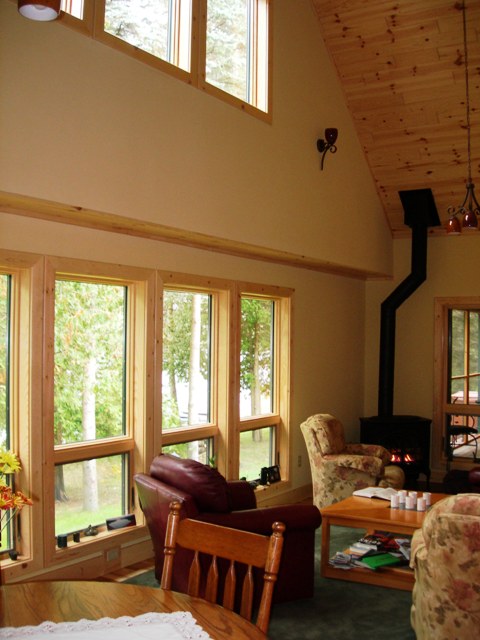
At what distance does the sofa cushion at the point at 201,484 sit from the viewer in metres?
4.14

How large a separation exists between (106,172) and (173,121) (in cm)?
80

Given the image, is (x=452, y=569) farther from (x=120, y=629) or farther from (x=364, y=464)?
(x=364, y=464)

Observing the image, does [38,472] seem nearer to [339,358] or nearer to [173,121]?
[173,121]

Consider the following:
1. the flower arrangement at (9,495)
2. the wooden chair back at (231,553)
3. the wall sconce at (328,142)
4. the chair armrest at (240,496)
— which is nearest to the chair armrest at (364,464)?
the chair armrest at (240,496)

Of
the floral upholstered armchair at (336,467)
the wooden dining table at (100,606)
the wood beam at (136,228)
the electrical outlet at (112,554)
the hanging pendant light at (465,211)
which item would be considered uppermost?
the hanging pendant light at (465,211)

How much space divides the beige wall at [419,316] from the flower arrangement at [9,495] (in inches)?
225

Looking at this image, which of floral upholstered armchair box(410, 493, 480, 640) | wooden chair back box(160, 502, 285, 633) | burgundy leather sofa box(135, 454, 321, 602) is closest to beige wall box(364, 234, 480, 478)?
burgundy leather sofa box(135, 454, 321, 602)

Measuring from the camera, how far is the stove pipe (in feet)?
27.5

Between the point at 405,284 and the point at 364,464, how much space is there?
301 centimetres

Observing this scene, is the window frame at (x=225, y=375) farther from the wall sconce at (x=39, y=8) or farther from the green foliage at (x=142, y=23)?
the wall sconce at (x=39, y=8)

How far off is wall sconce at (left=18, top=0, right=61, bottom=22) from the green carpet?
3366 millimetres

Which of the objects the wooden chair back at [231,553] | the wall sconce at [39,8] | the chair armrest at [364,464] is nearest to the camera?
the wooden chair back at [231,553]

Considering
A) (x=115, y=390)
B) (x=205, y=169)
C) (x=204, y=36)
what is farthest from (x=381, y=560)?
(x=204, y=36)

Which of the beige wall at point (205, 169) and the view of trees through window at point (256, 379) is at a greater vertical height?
the beige wall at point (205, 169)
